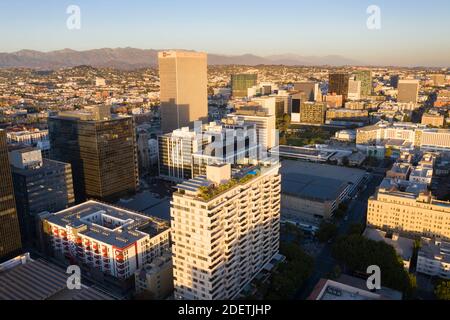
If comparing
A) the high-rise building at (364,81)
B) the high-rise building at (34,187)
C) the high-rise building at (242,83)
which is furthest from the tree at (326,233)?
the high-rise building at (364,81)

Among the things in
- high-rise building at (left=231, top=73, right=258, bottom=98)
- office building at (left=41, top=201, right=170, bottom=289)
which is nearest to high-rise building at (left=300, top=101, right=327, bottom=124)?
high-rise building at (left=231, top=73, right=258, bottom=98)

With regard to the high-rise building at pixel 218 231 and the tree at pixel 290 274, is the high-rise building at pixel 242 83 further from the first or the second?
the high-rise building at pixel 218 231

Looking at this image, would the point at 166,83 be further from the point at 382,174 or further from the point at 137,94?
the point at 137,94

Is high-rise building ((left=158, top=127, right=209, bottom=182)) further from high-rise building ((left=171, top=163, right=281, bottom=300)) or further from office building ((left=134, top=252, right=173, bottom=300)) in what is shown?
office building ((left=134, top=252, right=173, bottom=300))

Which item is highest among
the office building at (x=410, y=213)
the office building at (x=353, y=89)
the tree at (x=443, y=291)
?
the office building at (x=353, y=89)

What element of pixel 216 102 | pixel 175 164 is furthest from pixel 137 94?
pixel 175 164

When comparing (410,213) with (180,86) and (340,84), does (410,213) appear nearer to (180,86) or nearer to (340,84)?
(180,86)

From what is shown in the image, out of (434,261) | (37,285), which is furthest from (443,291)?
(37,285)
